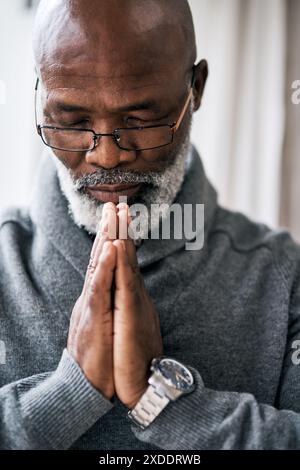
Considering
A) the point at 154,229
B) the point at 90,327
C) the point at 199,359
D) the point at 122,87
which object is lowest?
the point at 199,359

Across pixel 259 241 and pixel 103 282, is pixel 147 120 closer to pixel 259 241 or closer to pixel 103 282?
pixel 103 282

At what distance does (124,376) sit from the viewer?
3.21ft

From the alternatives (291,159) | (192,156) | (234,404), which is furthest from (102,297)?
(291,159)

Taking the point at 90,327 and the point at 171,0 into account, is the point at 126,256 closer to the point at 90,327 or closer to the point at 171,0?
the point at 90,327

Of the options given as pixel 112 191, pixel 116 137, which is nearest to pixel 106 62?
pixel 116 137

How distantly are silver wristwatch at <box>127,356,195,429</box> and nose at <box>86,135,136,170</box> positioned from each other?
0.38 metres

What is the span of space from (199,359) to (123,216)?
14.6 inches

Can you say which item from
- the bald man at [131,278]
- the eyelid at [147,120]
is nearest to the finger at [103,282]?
the bald man at [131,278]

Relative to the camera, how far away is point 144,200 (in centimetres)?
119

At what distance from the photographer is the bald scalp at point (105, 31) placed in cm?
107

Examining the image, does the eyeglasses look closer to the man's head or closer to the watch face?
the man's head

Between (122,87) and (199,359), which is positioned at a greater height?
(122,87)

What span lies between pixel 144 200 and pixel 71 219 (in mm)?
179

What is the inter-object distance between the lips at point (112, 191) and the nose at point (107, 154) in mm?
53
